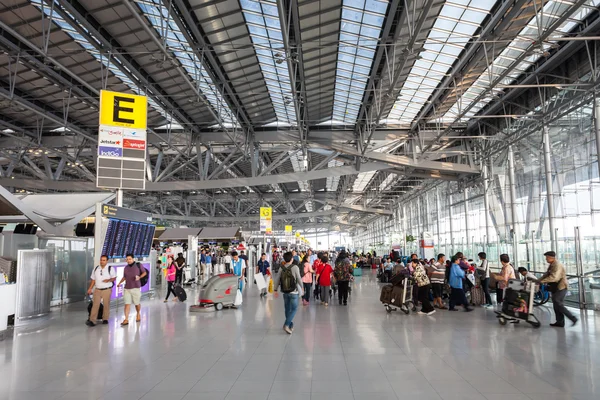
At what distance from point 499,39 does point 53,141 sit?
23.8m

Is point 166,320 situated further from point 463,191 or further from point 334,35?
point 463,191

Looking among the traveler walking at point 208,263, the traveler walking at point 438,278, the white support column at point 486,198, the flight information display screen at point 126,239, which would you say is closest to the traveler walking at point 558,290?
the traveler walking at point 438,278

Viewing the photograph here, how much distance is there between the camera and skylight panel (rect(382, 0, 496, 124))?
554 inches

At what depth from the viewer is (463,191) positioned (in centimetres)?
3156

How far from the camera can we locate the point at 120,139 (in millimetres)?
12547

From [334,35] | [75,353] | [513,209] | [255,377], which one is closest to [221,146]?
[334,35]

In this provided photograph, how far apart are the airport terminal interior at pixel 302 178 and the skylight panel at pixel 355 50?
0.10 meters

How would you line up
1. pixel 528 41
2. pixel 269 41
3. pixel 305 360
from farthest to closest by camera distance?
1. pixel 269 41
2. pixel 528 41
3. pixel 305 360

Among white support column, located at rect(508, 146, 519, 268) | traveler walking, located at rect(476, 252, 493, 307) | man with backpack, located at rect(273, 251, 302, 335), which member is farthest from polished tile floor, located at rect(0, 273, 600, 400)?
white support column, located at rect(508, 146, 519, 268)

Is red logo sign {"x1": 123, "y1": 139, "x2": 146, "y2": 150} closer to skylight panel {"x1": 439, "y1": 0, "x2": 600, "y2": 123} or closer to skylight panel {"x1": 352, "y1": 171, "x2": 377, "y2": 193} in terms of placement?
skylight panel {"x1": 439, "y1": 0, "x2": 600, "y2": 123}

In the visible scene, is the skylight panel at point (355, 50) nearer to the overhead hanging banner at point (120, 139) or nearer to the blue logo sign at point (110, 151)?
the overhead hanging banner at point (120, 139)

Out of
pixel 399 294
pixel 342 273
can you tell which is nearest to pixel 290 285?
→ pixel 399 294

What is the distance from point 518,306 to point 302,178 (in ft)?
61.6

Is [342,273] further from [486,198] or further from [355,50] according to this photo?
[486,198]
